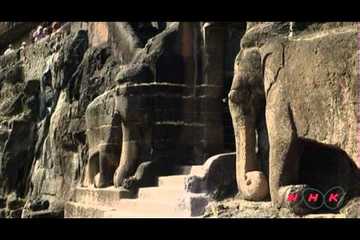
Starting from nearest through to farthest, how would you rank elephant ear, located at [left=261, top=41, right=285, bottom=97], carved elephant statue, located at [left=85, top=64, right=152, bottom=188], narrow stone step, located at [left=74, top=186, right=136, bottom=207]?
elephant ear, located at [left=261, top=41, right=285, bottom=97] → narrow stone step, located at [left=74, top=186, right=136, bottom=207] → carved elephant statue, located at [left=85, top=64, right=152, bottom=188]

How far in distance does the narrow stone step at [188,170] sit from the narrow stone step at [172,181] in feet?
0.57

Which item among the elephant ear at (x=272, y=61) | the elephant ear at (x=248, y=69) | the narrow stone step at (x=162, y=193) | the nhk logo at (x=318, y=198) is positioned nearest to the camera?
the nhk logo at (x=318, y=198)

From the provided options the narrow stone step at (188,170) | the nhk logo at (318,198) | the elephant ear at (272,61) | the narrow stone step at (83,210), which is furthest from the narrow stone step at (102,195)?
the nhk logo at (318,198)

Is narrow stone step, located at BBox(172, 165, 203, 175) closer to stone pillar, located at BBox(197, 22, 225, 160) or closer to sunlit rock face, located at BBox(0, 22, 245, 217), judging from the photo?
sunlit rock face, located at BBox(0, 22, 245, 217)

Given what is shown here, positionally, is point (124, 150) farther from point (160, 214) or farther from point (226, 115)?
point (160, 214)

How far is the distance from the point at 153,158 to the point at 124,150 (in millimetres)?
545

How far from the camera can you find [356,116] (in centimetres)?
501

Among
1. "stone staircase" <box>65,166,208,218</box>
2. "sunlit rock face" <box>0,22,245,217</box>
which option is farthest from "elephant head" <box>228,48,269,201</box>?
"sunlit rock face" <box>0,22,245,217</box>

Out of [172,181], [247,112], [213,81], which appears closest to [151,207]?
[172,181]

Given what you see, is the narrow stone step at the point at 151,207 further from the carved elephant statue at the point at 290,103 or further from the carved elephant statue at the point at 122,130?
the carved elephant statue at the point at 290,103

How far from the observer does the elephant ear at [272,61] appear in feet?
19.1

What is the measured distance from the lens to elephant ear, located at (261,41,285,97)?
5820 mm

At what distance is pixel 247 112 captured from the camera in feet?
21.1

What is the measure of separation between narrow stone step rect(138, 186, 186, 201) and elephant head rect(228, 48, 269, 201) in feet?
2.81
